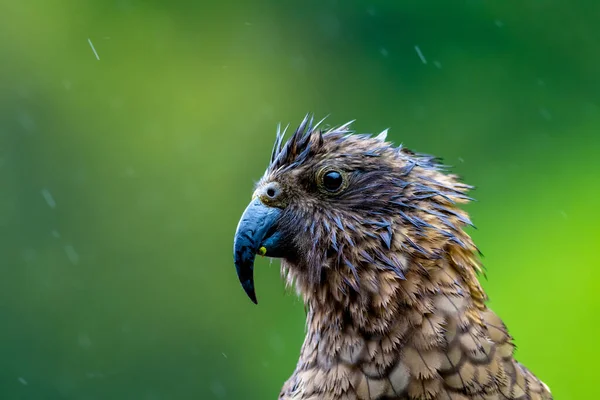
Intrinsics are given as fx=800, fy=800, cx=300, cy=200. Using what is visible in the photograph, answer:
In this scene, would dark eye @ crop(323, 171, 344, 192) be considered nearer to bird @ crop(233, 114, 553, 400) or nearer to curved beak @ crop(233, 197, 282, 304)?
bird @ crop(233, 114, 553, 400)

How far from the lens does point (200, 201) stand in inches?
342

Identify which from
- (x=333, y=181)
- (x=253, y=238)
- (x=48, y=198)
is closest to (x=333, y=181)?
(x=333, y=181)

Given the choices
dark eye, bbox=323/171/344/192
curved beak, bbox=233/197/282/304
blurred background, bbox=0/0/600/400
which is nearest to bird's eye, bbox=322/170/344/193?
dark eye, bbox=323/171/344/192

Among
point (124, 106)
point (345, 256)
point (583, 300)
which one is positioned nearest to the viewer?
point (345, 256)

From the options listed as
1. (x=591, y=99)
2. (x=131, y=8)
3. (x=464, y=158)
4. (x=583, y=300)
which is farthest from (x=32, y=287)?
(x=591, y=99)

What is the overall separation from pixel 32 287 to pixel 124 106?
230 centimetres

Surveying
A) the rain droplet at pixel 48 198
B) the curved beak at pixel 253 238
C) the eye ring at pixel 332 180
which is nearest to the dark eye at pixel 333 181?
the eye ring at pixel 332 180

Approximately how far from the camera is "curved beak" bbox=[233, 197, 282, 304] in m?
2.71

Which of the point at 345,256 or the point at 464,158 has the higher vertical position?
the point at 464,158

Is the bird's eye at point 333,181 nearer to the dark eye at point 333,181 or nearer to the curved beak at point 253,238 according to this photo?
the dark eye at point 333,181

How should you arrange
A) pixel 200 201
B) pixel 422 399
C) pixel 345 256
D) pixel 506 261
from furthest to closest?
pixel 200 201, pixel 506 261, pixel 345 256, pixel 422 399

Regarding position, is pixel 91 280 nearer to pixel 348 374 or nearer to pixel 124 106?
pixel 124 106

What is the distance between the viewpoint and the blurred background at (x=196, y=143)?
328 inches

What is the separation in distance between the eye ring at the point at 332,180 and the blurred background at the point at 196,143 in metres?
4.85
